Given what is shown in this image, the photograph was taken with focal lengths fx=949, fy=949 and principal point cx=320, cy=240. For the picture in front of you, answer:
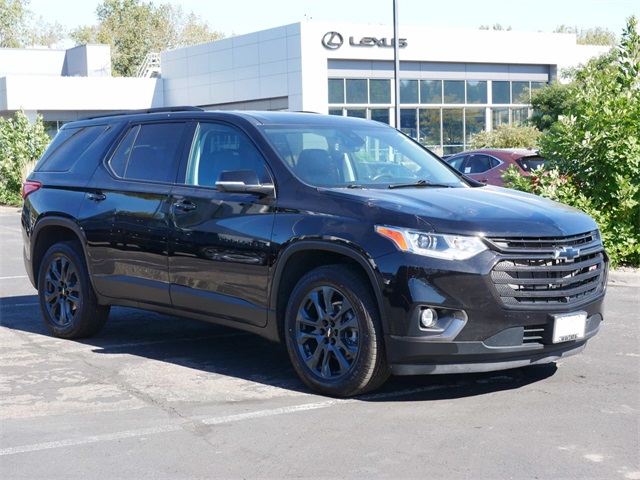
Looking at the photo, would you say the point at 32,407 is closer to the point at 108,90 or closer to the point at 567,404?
the point at 567,404

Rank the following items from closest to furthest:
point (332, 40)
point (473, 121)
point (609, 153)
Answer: point (609, 153)
point (332, 40)
point (473, 121)

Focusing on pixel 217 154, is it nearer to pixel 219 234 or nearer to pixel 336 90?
pixel 219 234

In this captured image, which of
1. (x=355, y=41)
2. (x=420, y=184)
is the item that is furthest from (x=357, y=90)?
(x=420, y=184)

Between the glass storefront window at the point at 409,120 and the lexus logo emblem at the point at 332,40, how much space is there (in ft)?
16.9

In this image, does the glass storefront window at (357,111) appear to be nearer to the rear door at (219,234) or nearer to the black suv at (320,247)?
the black suv at (320,247)

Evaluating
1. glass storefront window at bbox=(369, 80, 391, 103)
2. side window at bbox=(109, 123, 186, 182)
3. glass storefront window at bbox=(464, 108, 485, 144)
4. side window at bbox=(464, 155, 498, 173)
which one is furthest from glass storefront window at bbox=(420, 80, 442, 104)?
side window at bbox=(109, 123, 186, 182)

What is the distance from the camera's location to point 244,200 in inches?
261

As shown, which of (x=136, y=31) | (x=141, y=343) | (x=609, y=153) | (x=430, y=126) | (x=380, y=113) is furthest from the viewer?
(x=136, y=31)

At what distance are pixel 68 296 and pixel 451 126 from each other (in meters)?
42.8

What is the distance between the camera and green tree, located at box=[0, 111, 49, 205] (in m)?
31.7

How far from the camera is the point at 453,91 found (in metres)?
49.3

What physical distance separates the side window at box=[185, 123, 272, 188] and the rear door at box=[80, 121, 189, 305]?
0.53 ft

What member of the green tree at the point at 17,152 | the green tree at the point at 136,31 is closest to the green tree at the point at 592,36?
the green tree at the point at 136,31

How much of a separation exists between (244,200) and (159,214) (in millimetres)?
909
